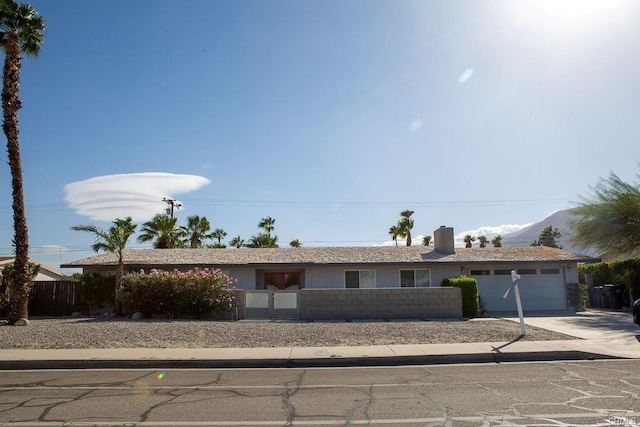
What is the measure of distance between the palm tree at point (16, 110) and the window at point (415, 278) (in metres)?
16.7

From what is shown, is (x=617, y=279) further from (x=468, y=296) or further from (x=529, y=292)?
(x=468, y=296)

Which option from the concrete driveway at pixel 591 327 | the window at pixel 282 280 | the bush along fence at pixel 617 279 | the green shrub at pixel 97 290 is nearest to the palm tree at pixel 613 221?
the bush along fence at pixel 617 279

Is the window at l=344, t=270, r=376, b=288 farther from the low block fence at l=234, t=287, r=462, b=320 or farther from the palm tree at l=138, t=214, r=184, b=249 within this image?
the palm tree at l=138, t=214, r=184, b=249

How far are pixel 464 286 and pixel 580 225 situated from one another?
→ 1076cm

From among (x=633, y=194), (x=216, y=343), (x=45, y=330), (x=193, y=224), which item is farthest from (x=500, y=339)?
(x=193, y=224)

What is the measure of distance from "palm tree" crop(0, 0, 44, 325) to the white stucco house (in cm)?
611

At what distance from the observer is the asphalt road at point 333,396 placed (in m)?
6.30

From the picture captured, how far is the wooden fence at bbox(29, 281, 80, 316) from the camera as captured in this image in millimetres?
23641

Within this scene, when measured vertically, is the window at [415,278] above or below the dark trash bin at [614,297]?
above

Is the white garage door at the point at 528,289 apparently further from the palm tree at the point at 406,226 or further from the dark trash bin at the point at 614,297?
the palm tree at the point at 406,226

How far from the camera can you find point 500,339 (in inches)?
526

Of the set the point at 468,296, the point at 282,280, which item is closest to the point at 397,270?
the point at 468,296

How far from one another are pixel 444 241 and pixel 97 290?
58.6 ft

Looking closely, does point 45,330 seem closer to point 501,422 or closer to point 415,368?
point 415,368
